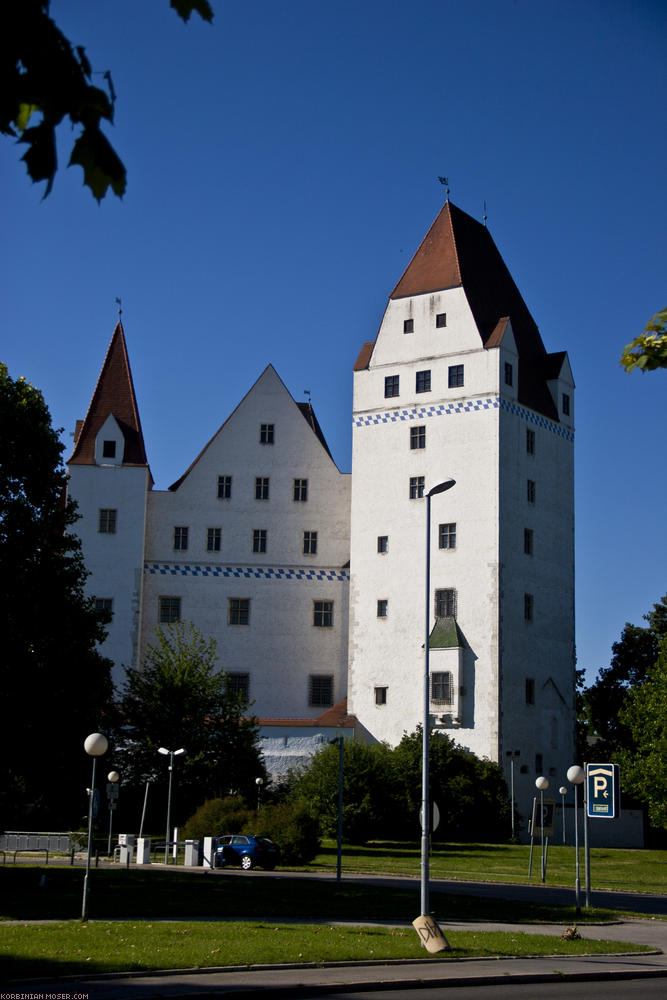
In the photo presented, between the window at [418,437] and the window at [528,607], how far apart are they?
985 centimetres

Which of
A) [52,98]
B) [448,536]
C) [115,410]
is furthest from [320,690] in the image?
[52,98]

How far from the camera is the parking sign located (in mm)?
24078

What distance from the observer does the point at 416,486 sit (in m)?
66.4

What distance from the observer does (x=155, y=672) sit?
191 feet

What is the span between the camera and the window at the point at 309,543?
230ft

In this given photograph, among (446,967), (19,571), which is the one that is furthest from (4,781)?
(446,967)

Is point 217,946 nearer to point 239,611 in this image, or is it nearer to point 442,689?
point 442,689

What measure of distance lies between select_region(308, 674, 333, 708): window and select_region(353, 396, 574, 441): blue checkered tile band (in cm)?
1447

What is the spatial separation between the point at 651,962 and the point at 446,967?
3.74 metres

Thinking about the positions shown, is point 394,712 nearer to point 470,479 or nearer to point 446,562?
point 446,562

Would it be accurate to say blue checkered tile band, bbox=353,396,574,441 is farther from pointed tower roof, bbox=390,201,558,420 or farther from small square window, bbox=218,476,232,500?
small square window, bbox=218,476,232,500

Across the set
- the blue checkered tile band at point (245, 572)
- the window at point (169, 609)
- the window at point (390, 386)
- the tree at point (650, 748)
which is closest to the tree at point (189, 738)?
the window at point (169, 609)

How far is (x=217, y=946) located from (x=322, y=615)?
51839mm

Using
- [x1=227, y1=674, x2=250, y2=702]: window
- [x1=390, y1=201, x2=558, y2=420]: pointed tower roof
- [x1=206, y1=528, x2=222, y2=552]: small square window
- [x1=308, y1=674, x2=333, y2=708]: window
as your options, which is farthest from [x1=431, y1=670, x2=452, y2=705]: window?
[x1=390, y1=201, x2=558, y2=420]: pointed tower roof
